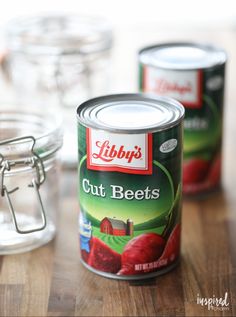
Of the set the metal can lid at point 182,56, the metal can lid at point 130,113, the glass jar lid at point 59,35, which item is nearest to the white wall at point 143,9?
the glass jar lid at point 59,35

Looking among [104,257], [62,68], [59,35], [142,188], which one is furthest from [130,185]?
[59,35]

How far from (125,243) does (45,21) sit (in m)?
0.66

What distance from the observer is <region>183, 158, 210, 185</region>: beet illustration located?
137 cm

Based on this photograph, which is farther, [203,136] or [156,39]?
[156,39]

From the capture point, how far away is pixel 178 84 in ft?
4.30

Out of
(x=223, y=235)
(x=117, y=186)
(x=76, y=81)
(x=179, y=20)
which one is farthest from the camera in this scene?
(x=179, y=20)

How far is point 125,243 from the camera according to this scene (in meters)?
1.12

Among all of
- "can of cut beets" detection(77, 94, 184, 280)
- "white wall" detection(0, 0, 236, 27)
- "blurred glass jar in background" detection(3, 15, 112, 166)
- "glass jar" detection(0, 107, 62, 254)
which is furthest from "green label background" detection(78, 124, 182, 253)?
"white wall" detection(0, 0, 236, 27)

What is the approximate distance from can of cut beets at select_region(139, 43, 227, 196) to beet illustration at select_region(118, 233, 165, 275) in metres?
0.26

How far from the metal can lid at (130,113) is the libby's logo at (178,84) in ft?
0.43

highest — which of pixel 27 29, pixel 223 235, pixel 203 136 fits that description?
pixel 27 29

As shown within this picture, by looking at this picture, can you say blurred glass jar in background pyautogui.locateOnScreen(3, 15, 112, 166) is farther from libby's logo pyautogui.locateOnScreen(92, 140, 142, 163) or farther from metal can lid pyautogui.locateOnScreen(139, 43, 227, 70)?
libby's logo pyautogui.locateOnScreen(92, 140, 142, 163)

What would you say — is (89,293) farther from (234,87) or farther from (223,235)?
(234,87)

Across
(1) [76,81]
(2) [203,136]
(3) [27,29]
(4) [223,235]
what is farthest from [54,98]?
(4) [223,235]
